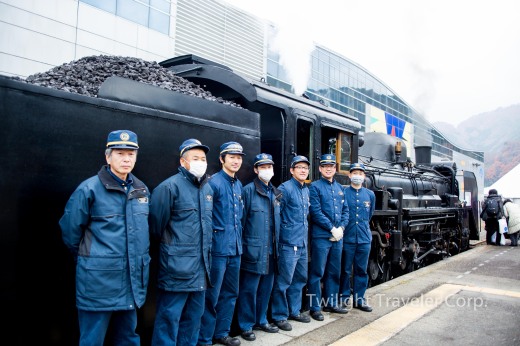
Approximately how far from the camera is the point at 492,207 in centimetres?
1223

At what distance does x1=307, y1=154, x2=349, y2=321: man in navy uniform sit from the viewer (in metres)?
4.44

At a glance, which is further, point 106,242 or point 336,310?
point 336,310

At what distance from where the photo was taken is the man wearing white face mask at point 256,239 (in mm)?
3691

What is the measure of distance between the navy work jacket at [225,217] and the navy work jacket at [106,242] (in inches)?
35.5

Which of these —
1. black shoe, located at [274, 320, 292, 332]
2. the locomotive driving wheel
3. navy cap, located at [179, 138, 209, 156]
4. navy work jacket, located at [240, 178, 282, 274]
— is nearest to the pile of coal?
navy cap, located at [179, 138, 209, 156]

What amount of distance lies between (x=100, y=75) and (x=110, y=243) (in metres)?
1.65

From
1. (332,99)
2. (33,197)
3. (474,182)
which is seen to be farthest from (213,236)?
(332,99)

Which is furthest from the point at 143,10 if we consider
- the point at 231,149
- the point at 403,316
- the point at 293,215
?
the point at 403,316

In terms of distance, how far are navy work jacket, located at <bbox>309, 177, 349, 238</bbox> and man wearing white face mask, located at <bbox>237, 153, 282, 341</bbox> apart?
74 cm

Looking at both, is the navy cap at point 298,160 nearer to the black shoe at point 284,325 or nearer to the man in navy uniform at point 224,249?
the man in navy uniform at point 224,249

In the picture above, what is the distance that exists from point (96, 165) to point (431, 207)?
8.62 meters

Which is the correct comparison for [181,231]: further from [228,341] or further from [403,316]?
[403,316]

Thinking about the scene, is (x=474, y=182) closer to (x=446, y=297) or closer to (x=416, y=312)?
(x=446, y=297)

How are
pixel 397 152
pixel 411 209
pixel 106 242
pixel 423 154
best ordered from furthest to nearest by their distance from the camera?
1. pixel 423 154
2. pixel 397 152
3. pixel 411 209
4. pixel 106 242
